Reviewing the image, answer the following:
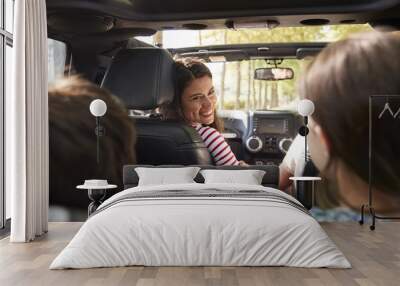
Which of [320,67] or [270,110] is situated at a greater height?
[320,67]

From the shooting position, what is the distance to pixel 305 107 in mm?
6941

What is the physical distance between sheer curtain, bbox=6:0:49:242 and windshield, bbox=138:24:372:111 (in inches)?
59.7

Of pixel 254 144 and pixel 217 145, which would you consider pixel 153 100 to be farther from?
pixel 254 144

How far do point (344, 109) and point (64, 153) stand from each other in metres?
3.44

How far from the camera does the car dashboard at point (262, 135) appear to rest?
7.20m

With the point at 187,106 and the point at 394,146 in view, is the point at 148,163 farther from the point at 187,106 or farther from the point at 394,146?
the point at 394,146

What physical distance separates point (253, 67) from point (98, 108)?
76.2 inches

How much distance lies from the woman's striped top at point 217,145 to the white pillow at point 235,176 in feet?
1.20

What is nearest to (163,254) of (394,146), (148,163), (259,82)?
(148,163)

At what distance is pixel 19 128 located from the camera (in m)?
5.97

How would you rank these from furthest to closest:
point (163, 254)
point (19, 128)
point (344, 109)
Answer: point (344, 109), point (19, 128), point (163, 254)

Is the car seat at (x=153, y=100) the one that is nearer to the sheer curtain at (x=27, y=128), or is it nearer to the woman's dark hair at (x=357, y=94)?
the sheer curtain at (x=27, y=128)

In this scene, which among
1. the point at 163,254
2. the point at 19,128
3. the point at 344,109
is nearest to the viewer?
the point at 163,254

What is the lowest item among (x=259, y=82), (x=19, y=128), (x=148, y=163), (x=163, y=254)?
(x=163, y=254)
